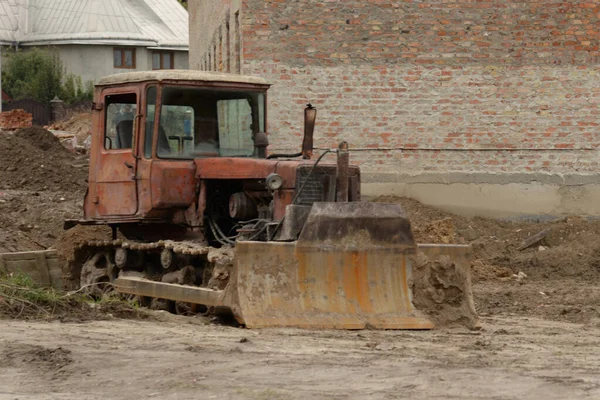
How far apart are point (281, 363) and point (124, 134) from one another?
480 cm

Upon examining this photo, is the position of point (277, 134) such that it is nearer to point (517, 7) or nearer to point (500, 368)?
point (517, 7)

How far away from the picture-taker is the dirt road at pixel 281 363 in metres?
6.94

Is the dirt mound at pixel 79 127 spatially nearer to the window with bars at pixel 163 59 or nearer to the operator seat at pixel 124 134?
the window with bars at pixel 163 59

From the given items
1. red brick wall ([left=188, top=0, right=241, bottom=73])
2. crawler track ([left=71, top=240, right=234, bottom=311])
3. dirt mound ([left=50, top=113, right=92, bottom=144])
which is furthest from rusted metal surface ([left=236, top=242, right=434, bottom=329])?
dirt mound ([left=50, top=113, right=92, bottom=144])

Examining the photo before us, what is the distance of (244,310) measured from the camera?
9.62 m

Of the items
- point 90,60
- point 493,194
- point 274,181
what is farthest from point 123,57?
point 274,181

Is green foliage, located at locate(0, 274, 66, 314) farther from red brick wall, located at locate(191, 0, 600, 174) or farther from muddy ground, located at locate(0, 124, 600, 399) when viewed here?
red brick wall, located at locate(191, 0, 600, 174)

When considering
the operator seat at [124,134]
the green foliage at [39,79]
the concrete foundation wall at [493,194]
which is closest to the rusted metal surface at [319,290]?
the operator seat at [124,134]

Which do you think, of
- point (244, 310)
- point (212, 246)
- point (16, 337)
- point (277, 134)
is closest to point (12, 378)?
point (16, 337)

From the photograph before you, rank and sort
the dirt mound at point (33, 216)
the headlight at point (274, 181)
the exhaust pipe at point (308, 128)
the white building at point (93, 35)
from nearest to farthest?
1. the headlight at point (274, 181)
2. the exhaust pipe at point (308, 128)
3. the dirt mound at point (33, 216)
4. the white building at point (93, 35)

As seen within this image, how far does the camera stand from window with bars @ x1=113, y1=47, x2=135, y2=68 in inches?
2181

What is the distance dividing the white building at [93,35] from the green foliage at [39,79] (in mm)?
1220

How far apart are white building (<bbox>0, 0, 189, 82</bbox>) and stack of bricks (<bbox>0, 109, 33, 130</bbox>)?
15281 mm

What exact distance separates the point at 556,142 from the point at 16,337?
11.1 meters
